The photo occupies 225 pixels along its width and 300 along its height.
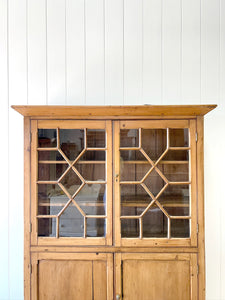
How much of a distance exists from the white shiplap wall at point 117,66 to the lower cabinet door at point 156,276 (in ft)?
2.39

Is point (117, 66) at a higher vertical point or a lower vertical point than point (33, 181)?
higher

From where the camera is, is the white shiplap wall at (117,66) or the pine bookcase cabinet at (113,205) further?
the white shiplap wall at (117,66)

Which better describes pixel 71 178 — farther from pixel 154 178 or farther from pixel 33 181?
pixel 154 178

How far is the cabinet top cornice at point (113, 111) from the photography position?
4.57ft

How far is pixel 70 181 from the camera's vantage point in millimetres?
1512

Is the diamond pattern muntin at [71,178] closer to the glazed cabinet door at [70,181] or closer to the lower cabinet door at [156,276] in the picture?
the glazed cabinet door at [70,181]

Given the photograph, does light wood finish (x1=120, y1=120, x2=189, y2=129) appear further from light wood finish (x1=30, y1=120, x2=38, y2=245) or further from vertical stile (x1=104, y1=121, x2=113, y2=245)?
light wood finish (x1=30, y1=120, x2=38, y2=245)

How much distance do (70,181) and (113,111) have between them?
50 cm

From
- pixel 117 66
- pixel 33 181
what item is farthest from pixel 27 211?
pixel 117 66

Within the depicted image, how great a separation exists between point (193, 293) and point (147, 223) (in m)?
0.49

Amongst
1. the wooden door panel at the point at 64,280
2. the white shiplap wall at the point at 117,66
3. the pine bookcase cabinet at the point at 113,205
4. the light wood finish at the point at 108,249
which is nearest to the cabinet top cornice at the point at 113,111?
the pine bookcase cabinet at the point at 113,205

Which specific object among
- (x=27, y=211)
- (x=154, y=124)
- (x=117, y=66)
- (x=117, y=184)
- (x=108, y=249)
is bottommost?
(x=108, y=249)

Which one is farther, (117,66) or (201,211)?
(117,66)

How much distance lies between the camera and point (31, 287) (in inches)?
58.4
